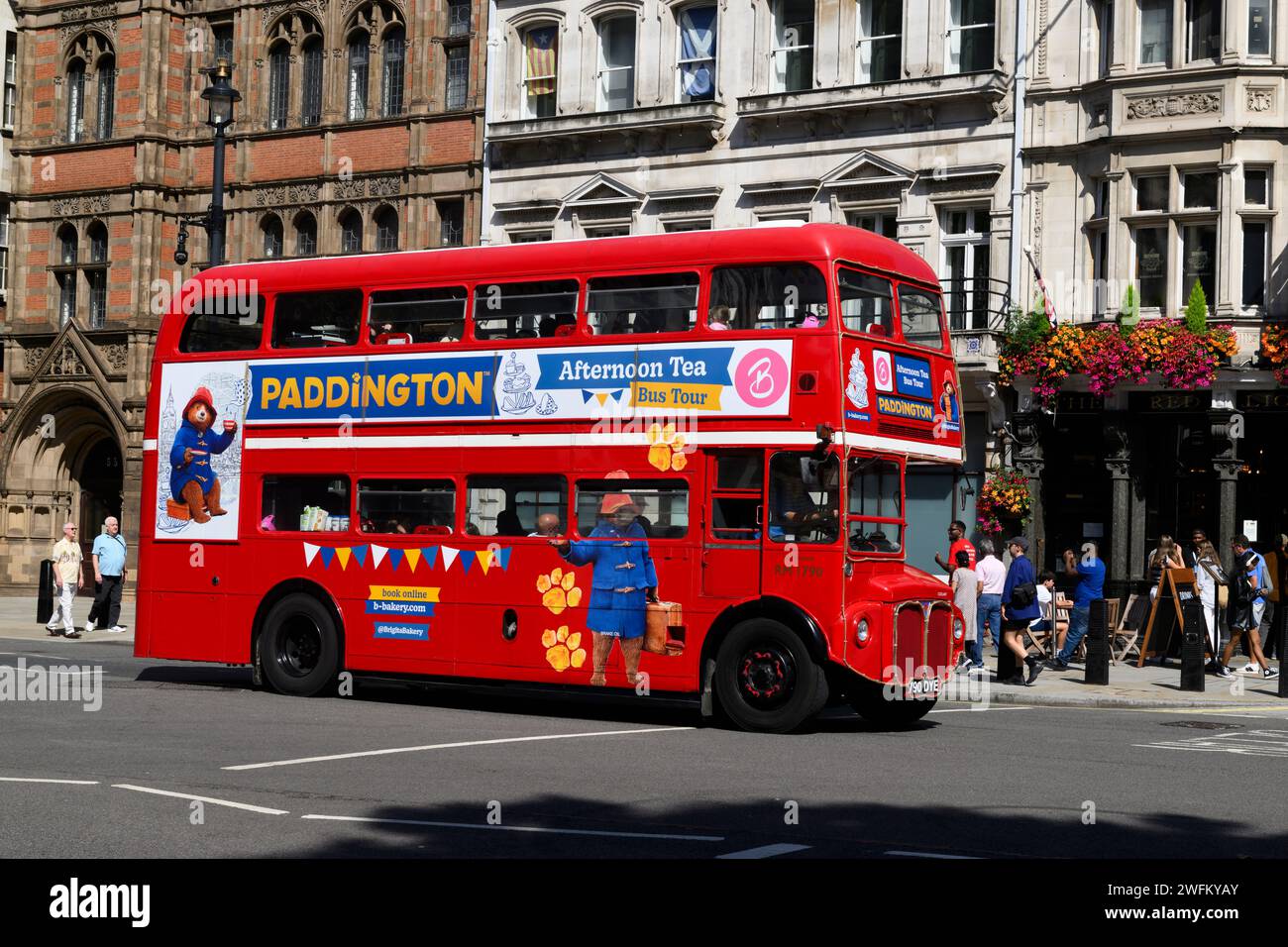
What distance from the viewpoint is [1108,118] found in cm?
2827

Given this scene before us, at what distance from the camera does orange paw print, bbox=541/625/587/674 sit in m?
16.8

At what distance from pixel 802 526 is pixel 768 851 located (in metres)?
6.64

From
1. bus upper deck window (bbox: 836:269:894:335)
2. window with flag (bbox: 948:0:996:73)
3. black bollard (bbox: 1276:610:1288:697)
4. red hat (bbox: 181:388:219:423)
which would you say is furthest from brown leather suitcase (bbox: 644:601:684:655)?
window with flag (bbox: 948:0:996:73)

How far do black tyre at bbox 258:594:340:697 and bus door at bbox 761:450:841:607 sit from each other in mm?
5216

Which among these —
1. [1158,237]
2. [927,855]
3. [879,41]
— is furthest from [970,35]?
[927,855]

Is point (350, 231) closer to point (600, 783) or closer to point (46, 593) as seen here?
point (46, 593)

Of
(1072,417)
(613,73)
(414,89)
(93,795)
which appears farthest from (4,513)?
(93,795)

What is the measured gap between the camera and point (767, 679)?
15711 mm

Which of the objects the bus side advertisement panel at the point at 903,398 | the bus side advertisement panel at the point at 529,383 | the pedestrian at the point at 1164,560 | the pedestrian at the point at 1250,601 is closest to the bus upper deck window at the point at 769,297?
the bus side advertisement panel at the point at 529,383

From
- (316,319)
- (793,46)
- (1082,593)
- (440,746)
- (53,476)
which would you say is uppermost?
(793,46)

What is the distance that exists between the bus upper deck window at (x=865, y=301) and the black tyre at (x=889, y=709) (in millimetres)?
3335

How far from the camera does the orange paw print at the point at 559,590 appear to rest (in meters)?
16.8

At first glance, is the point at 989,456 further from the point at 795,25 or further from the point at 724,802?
the point at 724,802

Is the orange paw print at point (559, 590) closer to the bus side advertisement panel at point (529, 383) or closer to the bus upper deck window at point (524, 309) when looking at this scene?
the bus side advertisement panel at point (529, 383)
